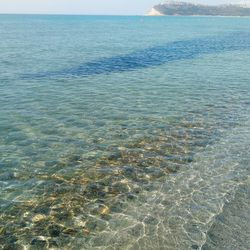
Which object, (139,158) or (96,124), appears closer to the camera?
(139,158)

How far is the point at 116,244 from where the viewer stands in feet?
42.4

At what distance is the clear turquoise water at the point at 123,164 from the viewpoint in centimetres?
1370

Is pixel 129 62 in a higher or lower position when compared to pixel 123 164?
lower

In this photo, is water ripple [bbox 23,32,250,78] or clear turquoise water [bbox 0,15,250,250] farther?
water ripple [bbox 23,32,250,78]

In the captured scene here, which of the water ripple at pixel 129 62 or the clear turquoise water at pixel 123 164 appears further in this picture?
the water ripple at pixel 129 62

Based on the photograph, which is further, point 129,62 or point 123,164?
point 129,62

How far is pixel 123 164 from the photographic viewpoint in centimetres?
1931

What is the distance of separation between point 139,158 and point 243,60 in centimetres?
4410

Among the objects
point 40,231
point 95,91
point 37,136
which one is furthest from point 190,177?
point 95,91

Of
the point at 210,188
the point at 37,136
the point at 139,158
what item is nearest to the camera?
the point at 210,188

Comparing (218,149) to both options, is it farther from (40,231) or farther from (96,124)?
(40,231)

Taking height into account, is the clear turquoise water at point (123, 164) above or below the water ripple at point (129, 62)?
above

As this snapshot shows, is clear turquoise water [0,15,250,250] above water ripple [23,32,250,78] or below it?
above

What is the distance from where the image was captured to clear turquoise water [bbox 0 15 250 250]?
13.7m
